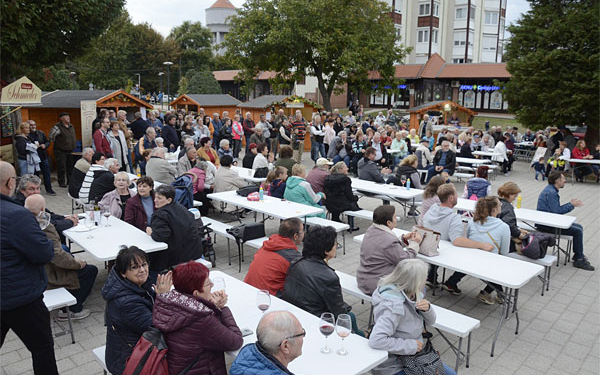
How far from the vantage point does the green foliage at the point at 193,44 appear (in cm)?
5778

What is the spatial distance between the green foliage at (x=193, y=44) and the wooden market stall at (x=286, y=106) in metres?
35.7

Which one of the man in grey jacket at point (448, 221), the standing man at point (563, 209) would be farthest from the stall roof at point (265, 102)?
the man in grey jacket at point (448, 221)

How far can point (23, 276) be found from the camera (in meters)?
3.36

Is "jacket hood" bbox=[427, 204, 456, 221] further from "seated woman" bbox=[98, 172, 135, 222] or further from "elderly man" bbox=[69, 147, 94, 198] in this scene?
"elderly man" bbox=[69, 147, 94, 198]

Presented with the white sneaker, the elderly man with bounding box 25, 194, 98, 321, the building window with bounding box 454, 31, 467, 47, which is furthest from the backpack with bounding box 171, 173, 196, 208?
the building window with bounding box 454, 31, 467, 47

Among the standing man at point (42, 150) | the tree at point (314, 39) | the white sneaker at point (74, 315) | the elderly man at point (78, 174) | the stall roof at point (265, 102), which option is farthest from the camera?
the tree at point (314, 39)

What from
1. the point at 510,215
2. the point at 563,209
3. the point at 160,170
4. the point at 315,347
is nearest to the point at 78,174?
the point at 160,170

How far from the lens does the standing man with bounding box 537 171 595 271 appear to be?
23.7 feet

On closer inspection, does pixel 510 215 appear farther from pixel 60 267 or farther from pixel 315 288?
pixel 60 267

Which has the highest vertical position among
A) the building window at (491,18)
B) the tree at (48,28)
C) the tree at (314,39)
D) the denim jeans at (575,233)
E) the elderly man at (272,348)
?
the building window at (491,18)

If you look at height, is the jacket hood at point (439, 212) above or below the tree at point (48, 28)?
below

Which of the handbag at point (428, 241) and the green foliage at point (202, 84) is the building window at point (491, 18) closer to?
the green foliage at point (202, 84)

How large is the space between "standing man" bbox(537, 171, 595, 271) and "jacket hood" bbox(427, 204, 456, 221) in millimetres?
2400

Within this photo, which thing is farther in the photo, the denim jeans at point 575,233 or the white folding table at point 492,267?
the denim jeans at point 575,233
